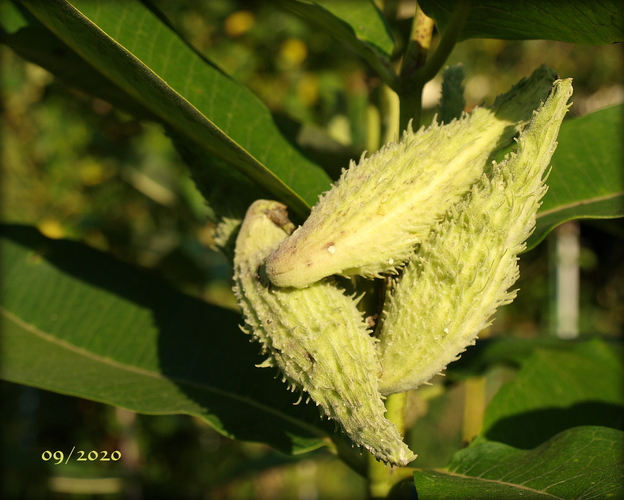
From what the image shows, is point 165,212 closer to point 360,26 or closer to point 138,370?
point 138,370

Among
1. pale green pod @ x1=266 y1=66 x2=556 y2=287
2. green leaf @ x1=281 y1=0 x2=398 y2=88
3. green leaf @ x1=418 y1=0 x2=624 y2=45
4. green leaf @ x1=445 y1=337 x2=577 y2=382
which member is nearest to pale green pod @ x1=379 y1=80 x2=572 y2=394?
pale green pod @ x1=266 y1=66 x2=556 y2=287

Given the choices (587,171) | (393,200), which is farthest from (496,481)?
(587,171)

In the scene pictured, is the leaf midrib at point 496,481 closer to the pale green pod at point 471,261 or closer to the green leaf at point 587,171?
the pale green pod at point 471,261

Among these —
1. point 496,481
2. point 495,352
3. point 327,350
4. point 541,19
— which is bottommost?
point 495,352

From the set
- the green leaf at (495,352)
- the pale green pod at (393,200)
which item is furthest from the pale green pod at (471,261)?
the green leaf at (495,352)

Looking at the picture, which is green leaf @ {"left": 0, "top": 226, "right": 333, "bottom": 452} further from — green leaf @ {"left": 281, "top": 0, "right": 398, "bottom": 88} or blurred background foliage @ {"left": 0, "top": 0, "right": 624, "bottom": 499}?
blurred background foliage @ {"left": 0, "top": 0, "right": 624, "bottom": 499}

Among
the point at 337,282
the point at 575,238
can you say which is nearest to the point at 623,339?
the point at 337,282
